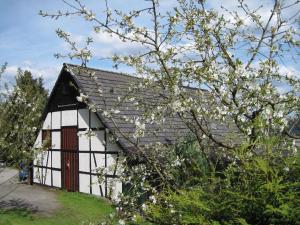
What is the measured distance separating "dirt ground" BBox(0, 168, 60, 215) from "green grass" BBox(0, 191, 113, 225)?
15.0 inches

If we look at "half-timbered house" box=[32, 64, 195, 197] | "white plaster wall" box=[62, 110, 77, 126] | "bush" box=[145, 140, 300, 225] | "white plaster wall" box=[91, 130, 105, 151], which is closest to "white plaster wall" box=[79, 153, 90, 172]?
"half-timbered house" box=[32, 64, 195, 197]

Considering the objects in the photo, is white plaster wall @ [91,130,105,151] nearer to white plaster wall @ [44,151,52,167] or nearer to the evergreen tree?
the evergreen tree

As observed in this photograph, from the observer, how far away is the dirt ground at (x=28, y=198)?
44.1ft

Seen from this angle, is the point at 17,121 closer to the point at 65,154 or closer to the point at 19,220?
the point at 19,220

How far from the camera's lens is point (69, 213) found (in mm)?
12492

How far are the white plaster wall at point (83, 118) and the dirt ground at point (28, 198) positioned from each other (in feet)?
9.39

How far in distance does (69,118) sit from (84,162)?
83.1 inches

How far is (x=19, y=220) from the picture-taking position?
1152 centimetres

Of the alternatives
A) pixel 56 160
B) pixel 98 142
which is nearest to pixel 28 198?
pixel 56 160

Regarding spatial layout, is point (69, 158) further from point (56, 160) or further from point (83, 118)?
point (83, 118)

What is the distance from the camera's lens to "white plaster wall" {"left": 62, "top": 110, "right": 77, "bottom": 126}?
16609mm

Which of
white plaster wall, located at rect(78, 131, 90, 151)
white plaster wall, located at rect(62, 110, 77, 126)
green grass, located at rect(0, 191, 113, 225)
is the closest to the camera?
green grass, located at rect(0, 191, 113, 225)

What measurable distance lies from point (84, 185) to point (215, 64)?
10.7 metres

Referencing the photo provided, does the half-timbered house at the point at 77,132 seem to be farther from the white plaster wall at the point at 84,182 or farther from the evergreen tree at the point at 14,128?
the evergreen tree at the point at 14,128
